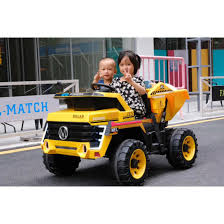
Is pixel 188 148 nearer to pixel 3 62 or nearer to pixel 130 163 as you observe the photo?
pixel 130 163

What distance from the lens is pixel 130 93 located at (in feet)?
15.3

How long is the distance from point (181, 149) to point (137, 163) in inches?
35.5

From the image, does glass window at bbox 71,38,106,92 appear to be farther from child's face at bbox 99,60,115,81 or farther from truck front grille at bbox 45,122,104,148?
truck front grille at bbox 45,122,104,148

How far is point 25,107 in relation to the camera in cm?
760

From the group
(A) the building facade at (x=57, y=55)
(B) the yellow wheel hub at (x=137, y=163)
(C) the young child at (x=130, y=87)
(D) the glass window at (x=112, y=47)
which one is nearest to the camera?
(B) the yellow wheel hub at (x=137, y=163)

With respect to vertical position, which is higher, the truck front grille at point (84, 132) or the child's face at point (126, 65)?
the child's face at point (126, 65)

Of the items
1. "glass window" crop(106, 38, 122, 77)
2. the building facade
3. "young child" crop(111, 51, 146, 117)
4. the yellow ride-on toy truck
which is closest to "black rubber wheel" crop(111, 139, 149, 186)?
Result: the yellow ride-on toy truck

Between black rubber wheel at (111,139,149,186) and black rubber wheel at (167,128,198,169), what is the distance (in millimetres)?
710

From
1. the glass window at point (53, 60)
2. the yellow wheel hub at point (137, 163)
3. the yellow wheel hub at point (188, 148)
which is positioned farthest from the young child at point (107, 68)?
the glass window at point (53, 60)

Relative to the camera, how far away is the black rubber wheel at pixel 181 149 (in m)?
4.87

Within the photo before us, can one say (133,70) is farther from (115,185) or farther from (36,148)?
(36,148)

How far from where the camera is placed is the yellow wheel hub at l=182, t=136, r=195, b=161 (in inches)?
199

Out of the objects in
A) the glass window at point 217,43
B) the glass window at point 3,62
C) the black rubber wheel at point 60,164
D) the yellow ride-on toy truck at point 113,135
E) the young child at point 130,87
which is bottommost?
the black rubber wheel at point 60,164

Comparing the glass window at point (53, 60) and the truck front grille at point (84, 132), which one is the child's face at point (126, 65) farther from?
the glass window at point (53, 60)
